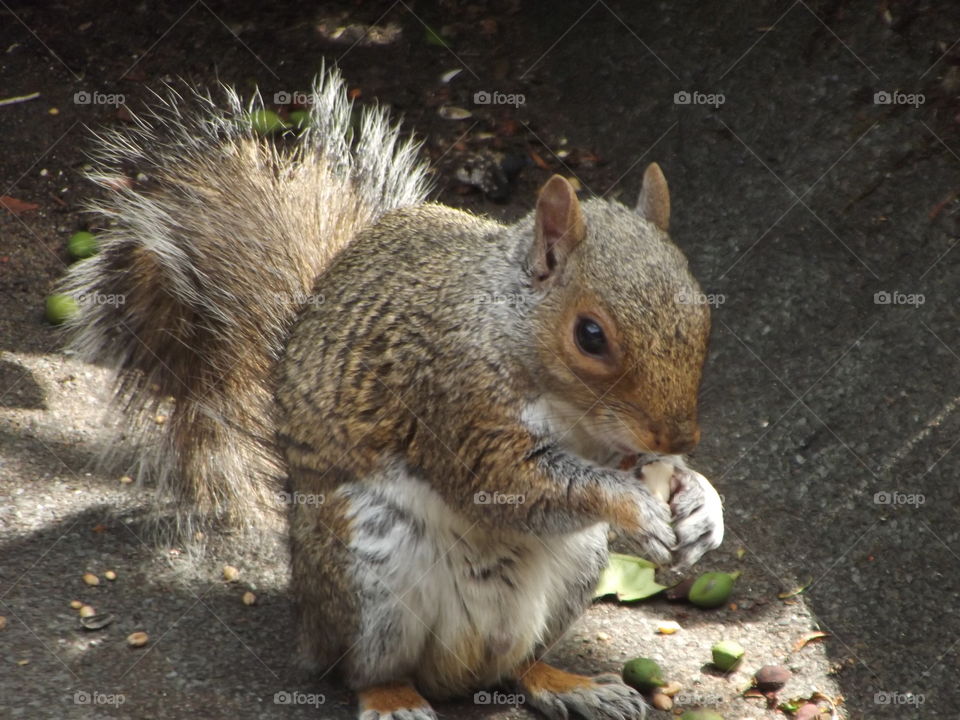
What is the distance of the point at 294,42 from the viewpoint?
203 inches

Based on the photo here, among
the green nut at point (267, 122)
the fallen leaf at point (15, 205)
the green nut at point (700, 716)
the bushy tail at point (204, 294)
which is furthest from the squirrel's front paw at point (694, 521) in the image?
the fallen leaf at point (15, 205)

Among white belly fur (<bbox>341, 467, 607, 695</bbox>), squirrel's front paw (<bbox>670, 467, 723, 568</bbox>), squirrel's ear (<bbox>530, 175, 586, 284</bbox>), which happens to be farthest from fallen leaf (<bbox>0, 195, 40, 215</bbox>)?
squirrel's front paw (<bbox>670, 467, 723, 568</bbox>)

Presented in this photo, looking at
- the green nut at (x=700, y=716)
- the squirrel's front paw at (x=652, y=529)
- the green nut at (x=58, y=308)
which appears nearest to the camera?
the squirrel's front paw at (x=652, y=529)

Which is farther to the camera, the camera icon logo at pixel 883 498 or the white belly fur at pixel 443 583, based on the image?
the camera icon logo at pixel 883 498

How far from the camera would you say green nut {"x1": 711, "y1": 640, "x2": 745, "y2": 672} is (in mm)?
3203

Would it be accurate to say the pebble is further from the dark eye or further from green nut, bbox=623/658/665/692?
the dark eye

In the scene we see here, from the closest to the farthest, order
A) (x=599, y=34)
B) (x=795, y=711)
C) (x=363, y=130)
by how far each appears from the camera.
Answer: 1. (x=795, y=711)
2. (x=363, y=130)
3. (x=599, y=34)

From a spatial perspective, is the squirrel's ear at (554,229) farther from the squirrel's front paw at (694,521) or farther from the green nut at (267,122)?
the green nut at (267,122)

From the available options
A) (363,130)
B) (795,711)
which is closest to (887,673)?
(795,711)

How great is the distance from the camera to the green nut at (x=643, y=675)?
3.15 metres

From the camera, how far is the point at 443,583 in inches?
112

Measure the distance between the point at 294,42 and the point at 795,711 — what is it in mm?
3477

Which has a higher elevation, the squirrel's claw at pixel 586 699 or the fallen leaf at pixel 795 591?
the fallen leaf at pixel 795 591

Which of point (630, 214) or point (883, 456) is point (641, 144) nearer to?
point (883, 456)
